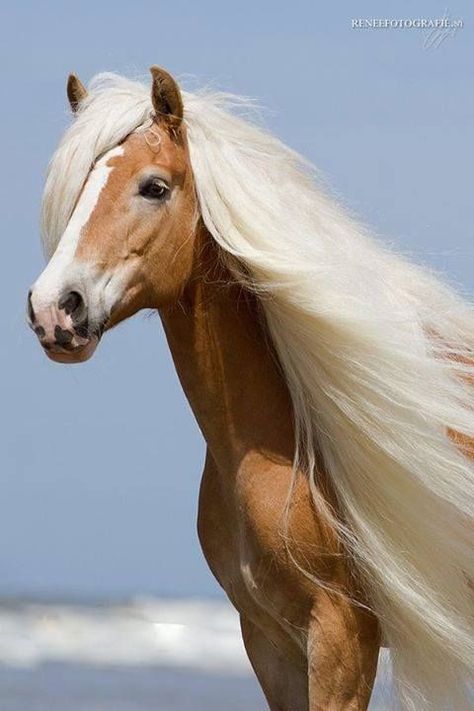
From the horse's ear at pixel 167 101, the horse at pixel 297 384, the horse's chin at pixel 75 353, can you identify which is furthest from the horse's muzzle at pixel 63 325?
the horse's ear at pixel 167 101

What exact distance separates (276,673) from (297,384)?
0.77 meters

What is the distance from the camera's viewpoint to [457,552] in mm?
4031

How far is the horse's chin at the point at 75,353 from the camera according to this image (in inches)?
146

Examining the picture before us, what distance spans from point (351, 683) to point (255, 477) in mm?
522

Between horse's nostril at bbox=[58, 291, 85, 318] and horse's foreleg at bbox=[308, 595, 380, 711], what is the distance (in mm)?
879

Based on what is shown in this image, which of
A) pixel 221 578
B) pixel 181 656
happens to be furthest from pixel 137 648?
pixel 221 578

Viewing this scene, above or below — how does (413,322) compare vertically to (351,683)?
above

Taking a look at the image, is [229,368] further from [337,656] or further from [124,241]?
[337,656]

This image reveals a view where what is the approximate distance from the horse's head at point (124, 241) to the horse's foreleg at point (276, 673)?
3.06 ft

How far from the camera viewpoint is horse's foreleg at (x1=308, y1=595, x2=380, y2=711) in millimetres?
3875

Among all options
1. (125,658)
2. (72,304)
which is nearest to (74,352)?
(72,304)

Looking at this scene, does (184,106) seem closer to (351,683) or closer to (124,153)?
(124,153)

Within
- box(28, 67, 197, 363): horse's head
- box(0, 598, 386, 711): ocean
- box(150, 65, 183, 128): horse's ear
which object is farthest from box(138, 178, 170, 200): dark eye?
box(0, 598, 386, 711): ocean

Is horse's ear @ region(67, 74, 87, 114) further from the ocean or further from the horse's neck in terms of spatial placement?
the ocean
